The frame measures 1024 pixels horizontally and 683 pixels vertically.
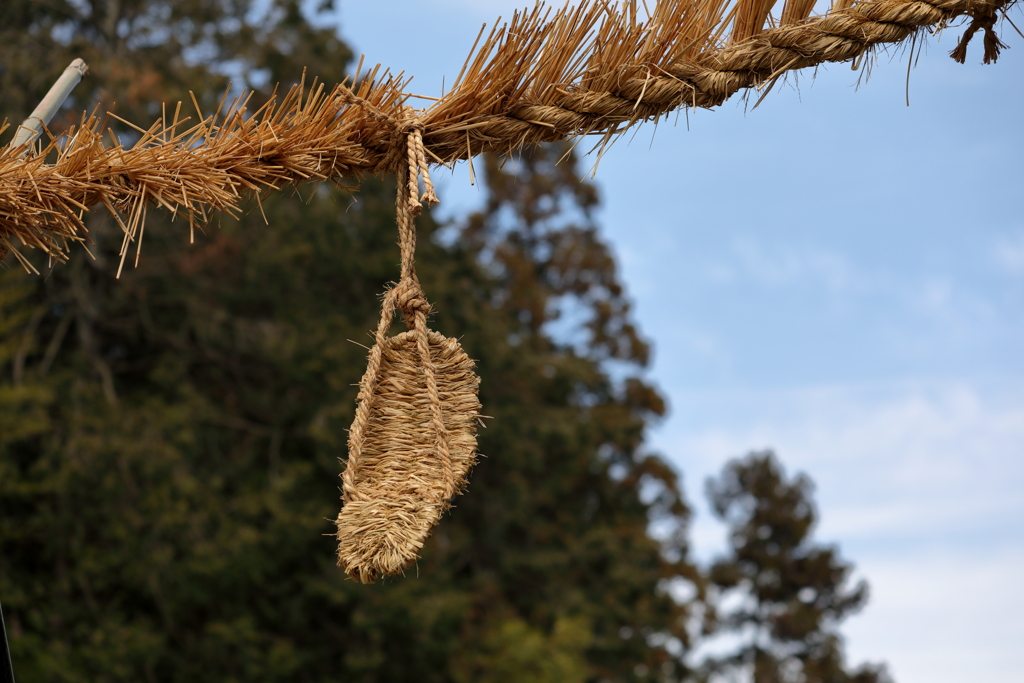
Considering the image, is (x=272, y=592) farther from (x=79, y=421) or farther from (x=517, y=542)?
(x=517, y=542)

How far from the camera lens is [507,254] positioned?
10570 mm

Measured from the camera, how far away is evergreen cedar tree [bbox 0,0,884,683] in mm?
5391

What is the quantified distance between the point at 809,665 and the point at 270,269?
10.4 m

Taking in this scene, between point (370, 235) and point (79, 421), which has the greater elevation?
point (370, 235)

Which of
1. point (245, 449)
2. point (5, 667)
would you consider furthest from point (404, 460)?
point (245, 449)

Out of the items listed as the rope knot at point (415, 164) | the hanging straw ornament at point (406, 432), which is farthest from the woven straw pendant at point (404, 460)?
the rope knot at point (415, 164)

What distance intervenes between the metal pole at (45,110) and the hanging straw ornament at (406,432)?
56cm

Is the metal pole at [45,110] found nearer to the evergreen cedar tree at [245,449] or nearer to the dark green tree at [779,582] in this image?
the evergreen cedar tree at [245,449]

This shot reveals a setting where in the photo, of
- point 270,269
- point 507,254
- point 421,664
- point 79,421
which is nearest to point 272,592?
point 421,664

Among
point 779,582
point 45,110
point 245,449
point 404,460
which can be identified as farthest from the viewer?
point 779,582

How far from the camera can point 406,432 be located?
1.04 metres

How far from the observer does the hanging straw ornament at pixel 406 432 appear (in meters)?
0.96

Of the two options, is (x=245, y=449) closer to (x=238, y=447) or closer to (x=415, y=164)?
(x=238, y=447)

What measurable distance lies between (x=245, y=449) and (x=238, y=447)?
2.0 inches
